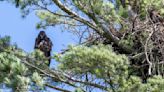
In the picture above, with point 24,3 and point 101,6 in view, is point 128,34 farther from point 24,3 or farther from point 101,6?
point 24,3

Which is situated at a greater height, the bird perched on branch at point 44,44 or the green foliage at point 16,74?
the bird perched on branch at point 44,44

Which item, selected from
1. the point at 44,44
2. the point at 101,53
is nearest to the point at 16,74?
the point at 101,53

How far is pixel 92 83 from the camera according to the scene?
5.61 m

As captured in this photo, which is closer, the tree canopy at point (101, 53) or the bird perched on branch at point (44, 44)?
the tree canopy at point (101, 53)

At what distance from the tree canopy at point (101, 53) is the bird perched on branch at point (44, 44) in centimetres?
29

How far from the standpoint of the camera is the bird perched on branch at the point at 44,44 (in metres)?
6.37

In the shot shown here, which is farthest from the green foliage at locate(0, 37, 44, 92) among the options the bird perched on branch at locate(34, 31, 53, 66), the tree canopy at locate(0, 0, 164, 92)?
the bird perched on branch at locate(34, 31, 53, 66)

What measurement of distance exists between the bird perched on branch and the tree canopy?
0.29 m

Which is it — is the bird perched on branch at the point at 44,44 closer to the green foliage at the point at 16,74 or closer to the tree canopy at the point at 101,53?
the tree canopy at the point at 101,53

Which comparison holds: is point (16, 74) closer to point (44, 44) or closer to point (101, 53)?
point (101, 53)

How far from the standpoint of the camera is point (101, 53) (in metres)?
5.18

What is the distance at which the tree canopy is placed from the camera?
505 cm

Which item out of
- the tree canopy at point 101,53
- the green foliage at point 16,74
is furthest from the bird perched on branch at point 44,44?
the green foliage at point 16,74

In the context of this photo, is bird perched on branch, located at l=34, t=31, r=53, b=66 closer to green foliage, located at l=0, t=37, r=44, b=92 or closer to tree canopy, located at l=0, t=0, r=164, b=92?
tree canopy, located at l=0, t=0, r=164, b=92
